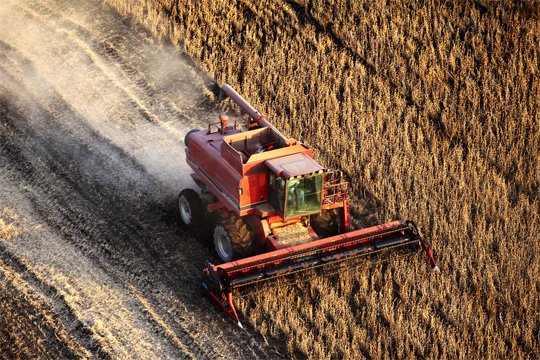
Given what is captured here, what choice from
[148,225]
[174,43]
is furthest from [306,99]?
[148,225]

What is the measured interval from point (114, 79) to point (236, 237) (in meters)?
9.70

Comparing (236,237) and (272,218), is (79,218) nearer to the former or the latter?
(236,237)

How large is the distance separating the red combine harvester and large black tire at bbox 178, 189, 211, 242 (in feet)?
0.93

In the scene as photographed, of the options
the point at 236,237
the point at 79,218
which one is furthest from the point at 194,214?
the point at 79,218

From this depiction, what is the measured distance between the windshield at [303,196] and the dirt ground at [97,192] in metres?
2.43

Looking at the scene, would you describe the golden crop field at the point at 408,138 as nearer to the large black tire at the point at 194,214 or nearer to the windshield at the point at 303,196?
the windshield at the point at 303,196

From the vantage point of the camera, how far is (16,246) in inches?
787

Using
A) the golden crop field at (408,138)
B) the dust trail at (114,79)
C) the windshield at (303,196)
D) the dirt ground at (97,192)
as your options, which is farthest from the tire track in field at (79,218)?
the windshield at (303,196)

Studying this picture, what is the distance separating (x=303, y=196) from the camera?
1852 cm

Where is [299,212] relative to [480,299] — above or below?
above

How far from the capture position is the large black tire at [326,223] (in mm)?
19688

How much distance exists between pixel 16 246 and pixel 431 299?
854 centimetres

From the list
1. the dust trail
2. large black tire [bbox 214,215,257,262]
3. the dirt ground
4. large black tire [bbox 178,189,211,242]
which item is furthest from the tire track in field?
large black tire [bbox 214,215,257,262]

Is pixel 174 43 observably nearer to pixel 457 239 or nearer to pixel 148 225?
pixel 148 225
